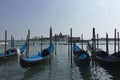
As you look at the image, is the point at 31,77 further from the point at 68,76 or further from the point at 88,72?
the point at 88,72

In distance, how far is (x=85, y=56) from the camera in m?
18.7

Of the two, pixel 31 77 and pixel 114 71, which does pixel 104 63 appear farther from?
pixel 31 77

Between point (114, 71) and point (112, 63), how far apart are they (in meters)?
0.79

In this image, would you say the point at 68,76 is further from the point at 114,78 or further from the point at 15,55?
the point at 15,55

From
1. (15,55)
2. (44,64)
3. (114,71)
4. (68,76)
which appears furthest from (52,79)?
(15,55)

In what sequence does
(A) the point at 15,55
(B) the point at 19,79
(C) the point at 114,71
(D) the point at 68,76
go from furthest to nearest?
(A) the point at 15,55 < (C) the point at 114,71 < (D) the point at 68,76 < (B) the point at 19,79

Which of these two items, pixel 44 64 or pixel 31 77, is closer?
pixel 31 77

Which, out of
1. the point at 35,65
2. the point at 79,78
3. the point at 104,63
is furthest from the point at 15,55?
the point at 79,78

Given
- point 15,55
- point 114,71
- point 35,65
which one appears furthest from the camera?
point 15,55

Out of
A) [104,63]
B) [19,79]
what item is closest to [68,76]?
[19,79]

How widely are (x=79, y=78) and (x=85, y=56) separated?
4472 millimetres

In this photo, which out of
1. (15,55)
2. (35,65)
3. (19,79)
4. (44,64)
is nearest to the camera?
(19,79)

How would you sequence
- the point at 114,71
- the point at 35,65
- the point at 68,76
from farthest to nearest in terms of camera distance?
the point at 35,65, the point at 114,71, the point at 68,76

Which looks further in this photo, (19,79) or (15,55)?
(15,55)
